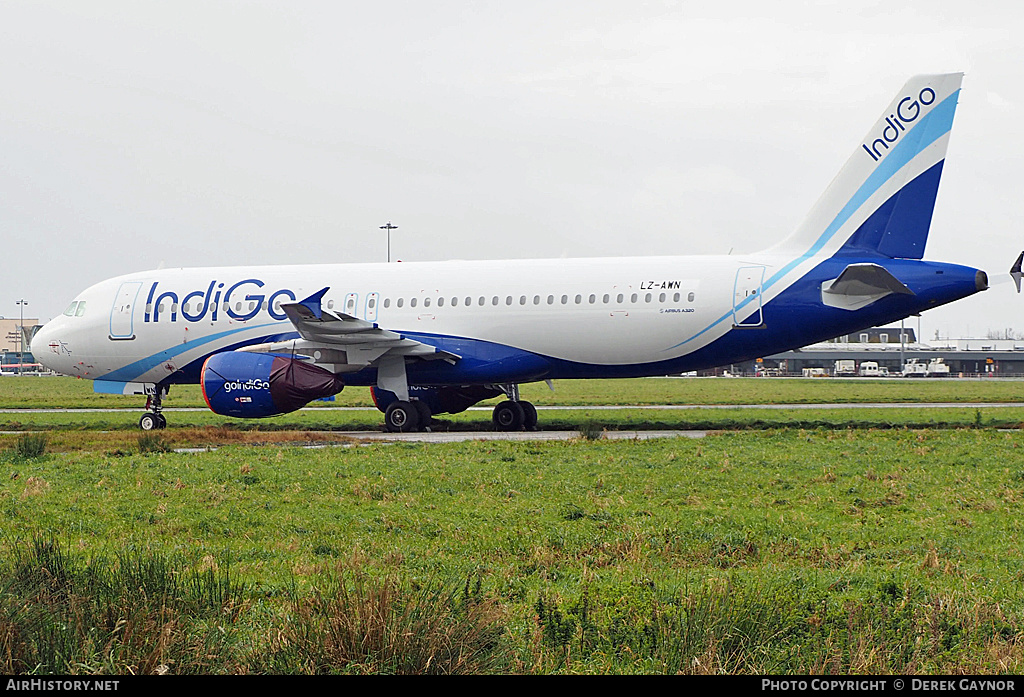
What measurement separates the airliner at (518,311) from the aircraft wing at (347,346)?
5 centimetres

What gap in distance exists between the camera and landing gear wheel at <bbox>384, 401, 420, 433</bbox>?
2605cm

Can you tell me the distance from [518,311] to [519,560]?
16.4m

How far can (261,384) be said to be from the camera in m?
25.2

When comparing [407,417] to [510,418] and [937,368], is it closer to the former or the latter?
[510,418]

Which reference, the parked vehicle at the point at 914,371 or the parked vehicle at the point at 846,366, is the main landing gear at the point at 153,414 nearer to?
the parked vehicle at the point at 914,371

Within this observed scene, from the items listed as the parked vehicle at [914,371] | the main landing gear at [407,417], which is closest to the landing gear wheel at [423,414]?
the main landing gear at [407,417]

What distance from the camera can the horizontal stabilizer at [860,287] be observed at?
22.5m

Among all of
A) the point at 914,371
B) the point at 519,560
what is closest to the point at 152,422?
the point at 519,560

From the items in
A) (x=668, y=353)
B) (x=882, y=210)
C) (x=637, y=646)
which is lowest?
(x=637, y=646)

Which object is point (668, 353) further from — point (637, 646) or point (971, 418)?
point (637, 646)

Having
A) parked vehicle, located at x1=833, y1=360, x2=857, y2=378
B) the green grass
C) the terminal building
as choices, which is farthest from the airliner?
the terminal building
